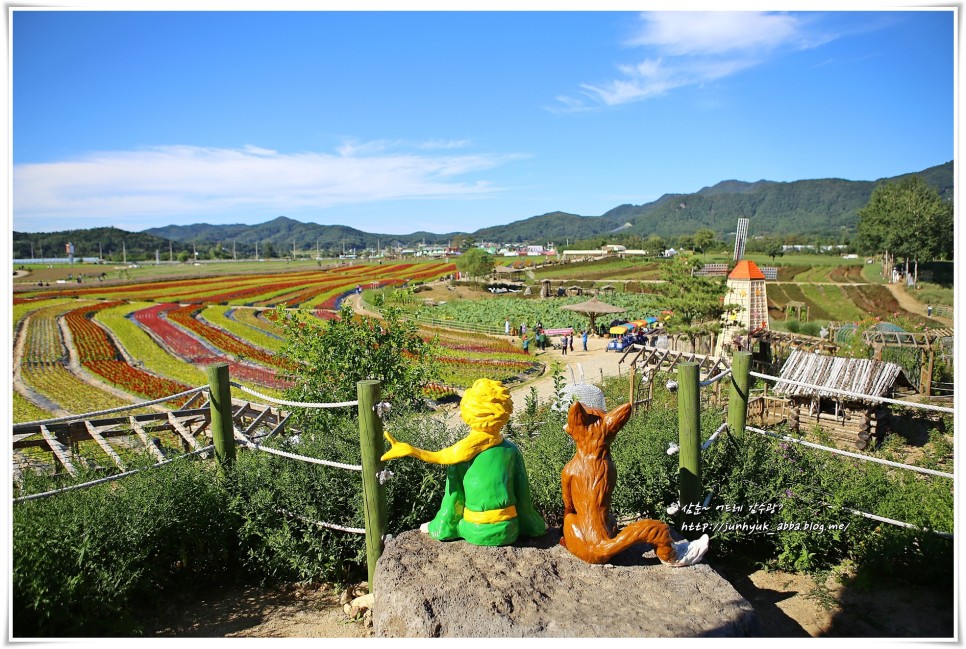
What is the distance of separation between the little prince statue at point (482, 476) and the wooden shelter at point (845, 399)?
8079 millimetres

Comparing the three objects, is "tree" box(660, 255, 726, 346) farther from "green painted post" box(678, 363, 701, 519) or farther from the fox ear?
the fox ear

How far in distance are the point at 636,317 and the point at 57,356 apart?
2782 centimetres

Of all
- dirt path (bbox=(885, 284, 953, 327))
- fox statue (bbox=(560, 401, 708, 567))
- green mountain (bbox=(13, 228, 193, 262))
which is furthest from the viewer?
green mountain (bbox=(13, 228, 193, 262))

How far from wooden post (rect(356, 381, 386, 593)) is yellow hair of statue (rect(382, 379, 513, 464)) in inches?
9.2

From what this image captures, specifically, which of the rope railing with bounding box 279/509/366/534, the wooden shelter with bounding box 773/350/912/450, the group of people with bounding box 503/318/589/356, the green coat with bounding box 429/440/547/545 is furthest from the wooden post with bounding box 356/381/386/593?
the group of people with bounding box 503/318/589/356

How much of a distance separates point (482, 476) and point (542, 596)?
29.4 inches

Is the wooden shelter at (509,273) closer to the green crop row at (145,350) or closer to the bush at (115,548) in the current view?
the green crop row at (145,350)

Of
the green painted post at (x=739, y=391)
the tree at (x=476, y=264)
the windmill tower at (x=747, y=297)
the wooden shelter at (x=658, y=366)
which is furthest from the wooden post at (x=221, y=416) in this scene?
the tree at (x=476, y=264)

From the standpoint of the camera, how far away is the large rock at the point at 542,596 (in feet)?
10.1

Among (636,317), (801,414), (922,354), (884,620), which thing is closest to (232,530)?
(884,620)

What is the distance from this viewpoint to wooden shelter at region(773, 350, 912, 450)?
10141mm

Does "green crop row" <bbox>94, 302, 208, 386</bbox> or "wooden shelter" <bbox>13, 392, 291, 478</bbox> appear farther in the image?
"green crop row" <bbox>94, 302, 208, 386</bbox>

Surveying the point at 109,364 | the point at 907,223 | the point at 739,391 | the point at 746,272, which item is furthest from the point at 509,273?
the point at 739,391

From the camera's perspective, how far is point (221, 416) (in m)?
4.61
